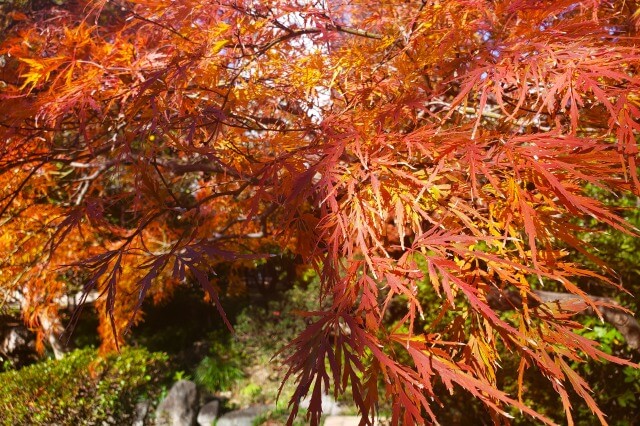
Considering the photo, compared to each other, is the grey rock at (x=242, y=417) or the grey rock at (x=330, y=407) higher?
the grey rock at (x=242, y=417)

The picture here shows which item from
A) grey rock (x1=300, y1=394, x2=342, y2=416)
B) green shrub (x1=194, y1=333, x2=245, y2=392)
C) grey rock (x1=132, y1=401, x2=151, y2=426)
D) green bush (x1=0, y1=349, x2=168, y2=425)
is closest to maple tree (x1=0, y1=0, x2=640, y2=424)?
green bush (x1=0, y1=349, x2=168, y2=425)

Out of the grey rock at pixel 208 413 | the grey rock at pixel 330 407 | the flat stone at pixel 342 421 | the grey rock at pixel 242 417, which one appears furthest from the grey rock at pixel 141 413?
the flat stone at pixel 342 421

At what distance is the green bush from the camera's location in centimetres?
414

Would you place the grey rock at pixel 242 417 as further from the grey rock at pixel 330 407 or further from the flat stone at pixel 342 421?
the flat stone at pixel 342 421

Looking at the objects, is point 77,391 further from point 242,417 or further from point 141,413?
point 242,417

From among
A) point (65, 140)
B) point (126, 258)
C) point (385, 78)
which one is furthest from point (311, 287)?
point (385, 78)

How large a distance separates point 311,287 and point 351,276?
14.9 ft

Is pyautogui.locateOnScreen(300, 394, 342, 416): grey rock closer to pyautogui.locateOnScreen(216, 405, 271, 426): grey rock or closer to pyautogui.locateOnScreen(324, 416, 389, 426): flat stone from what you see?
pyautogui.locateOnScreen(324, 416, 389, 426): flat stone

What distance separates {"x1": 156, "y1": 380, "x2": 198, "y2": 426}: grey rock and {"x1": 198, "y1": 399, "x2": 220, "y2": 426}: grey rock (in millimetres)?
80

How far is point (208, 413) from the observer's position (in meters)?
5.10

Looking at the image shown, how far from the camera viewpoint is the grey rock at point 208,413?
5031 mm

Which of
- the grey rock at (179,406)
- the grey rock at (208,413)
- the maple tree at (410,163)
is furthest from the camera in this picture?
the grey rock at (208,413)

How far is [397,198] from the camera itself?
4.74 feet

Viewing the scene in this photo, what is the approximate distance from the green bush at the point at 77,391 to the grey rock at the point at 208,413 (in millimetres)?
547
